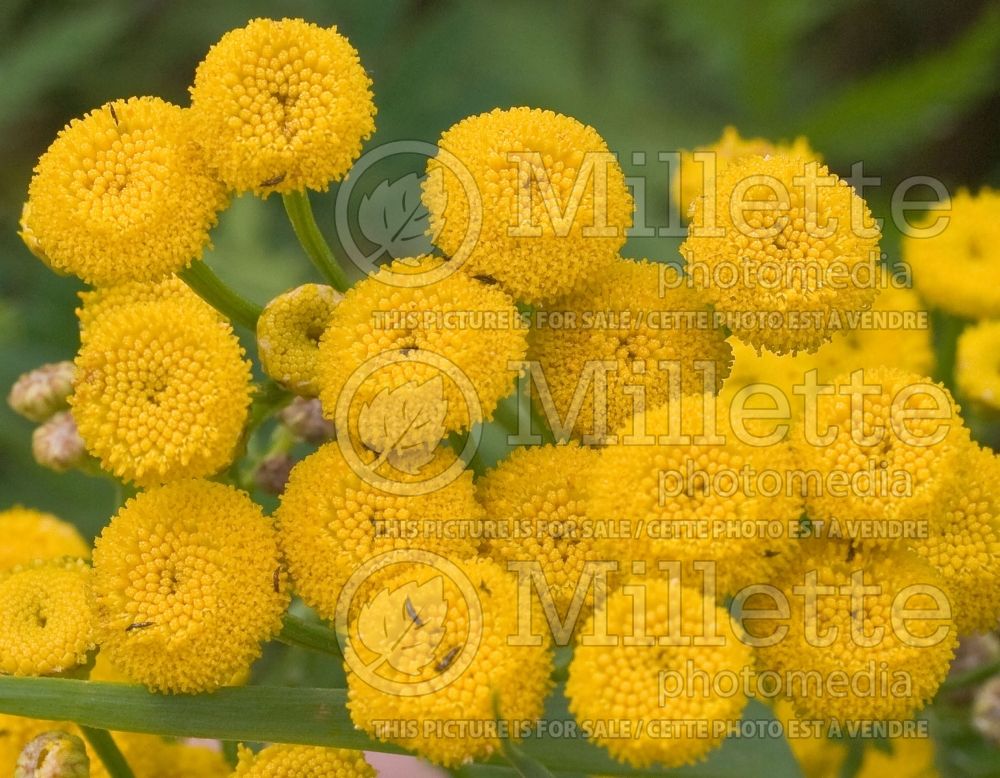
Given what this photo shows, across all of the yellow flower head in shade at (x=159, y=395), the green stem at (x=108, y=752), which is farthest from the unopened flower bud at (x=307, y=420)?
the green stem at (x=108, y=752)

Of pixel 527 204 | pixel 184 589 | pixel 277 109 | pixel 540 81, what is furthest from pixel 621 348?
pixel 540 81

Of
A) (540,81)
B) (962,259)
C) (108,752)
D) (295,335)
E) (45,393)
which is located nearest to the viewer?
(295,335)

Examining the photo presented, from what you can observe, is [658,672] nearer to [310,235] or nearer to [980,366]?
[310,235]

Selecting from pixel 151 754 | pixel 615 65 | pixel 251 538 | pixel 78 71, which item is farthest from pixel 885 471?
pixel 78 71

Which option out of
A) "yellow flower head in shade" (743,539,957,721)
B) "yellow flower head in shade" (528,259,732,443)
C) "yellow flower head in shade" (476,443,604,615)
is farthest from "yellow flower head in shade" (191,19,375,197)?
"yellow flower head in shade" (743,539,957,721)

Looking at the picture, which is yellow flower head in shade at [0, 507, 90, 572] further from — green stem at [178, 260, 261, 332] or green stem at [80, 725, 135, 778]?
green stem at [178, 260, 261, 332]

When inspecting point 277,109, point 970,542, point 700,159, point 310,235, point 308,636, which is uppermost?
point 700,159

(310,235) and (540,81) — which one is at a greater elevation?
(540,81)
